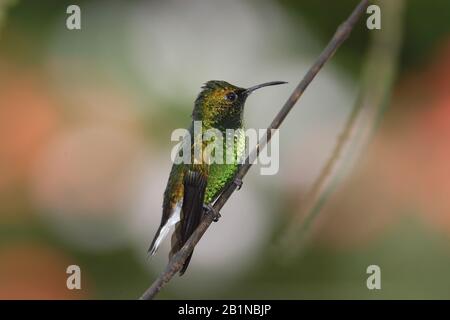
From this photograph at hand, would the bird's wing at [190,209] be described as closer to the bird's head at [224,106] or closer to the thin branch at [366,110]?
the bird's head at [224,106]

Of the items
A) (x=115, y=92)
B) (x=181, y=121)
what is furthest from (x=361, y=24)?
(x=115, y=92)

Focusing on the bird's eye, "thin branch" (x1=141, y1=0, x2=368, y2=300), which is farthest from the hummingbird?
"thin branch" (x1=141, y1=0, x2=368, y2=300)

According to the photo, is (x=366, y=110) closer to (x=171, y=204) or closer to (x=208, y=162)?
(x=208, y=162)

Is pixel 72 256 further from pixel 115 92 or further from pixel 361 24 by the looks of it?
pixel 361 24

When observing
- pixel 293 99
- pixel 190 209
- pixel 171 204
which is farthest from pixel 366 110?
pixel 171 204

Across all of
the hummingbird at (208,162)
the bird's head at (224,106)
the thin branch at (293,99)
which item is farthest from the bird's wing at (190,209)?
the thin branch at (293,99)

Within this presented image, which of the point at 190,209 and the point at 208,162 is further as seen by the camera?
the point at 208,162

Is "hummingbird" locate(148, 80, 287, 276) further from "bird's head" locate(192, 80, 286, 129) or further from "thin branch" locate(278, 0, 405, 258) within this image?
"thin branch" locate(278, 0, 405, 258)
